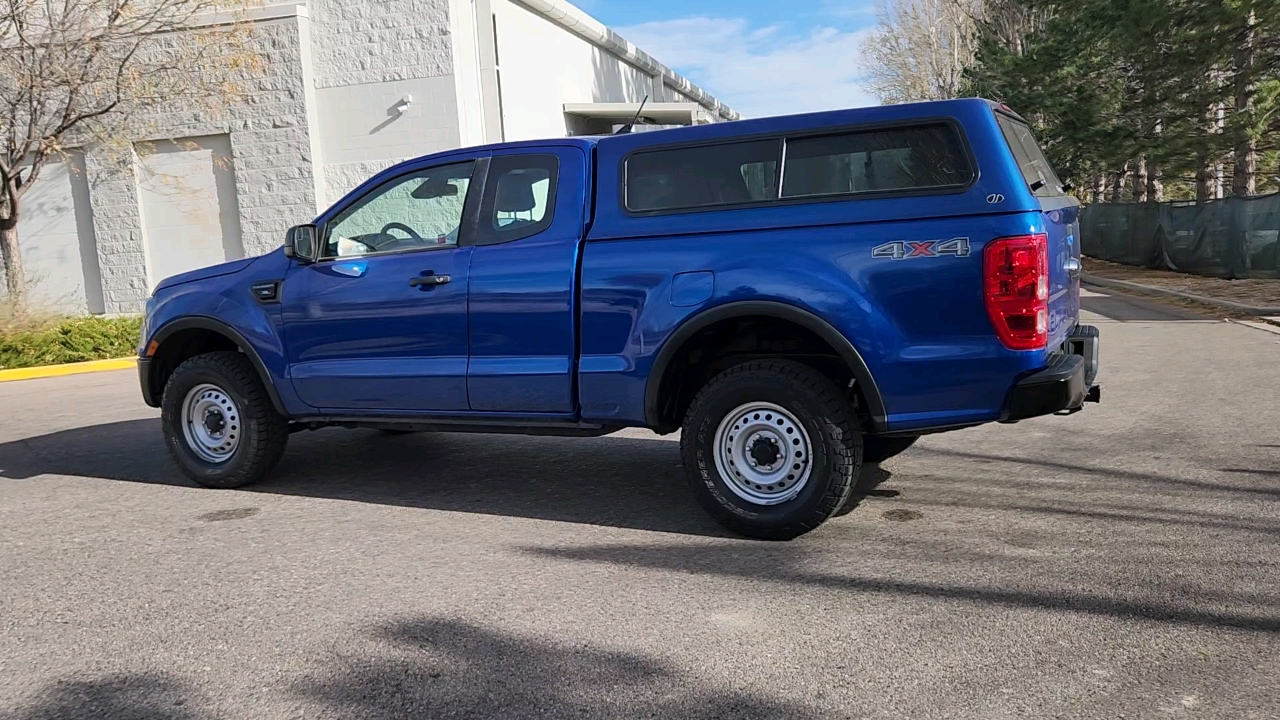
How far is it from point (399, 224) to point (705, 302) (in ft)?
7.12

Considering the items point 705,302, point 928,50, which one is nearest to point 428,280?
point 705,302

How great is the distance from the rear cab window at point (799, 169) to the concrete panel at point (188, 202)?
16.3 meters

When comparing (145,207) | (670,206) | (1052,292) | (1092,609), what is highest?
(145,207)

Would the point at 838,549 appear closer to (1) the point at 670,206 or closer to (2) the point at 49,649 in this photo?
(1) the point at 670,206

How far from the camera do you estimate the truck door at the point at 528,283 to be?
5.38 metres

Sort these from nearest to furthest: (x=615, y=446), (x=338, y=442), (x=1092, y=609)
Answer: (x=1092, y=609) < (x=615, y=446) < (x=338, y=442)

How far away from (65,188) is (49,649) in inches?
756

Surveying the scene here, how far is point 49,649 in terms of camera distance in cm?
398

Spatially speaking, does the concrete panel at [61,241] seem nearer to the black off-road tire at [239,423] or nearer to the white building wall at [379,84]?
the white building wall at [379,84]

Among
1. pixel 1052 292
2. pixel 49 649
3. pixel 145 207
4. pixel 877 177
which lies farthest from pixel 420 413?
pixel 145 207

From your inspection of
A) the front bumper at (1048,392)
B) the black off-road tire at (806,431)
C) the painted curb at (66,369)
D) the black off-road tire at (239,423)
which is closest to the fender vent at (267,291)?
the black off-road tire at (239,423)

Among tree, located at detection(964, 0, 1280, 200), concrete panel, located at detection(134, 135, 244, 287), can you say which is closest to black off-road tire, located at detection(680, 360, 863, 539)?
concrete panel, located at detection(134, 135, 244, 287)

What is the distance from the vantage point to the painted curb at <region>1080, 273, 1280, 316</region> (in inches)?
571

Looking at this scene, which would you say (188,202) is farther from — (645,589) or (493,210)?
(645,589)
